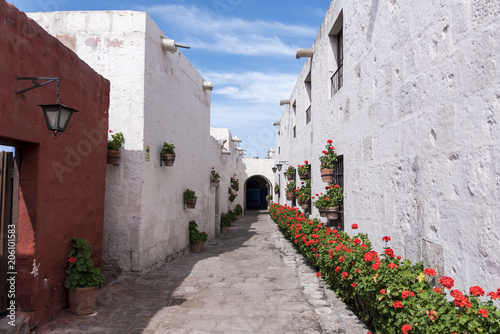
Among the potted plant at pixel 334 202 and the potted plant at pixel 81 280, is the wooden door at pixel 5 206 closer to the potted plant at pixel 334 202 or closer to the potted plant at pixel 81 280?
the potted plant at pixel 81 280

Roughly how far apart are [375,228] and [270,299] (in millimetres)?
1729

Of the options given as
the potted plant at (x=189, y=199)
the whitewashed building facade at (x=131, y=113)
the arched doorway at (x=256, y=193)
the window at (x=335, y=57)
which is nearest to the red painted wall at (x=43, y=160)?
the whitewashed building facade at (x=131, y=113)

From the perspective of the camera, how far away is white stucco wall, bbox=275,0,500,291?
2.62 m

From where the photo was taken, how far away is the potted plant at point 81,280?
4277 millimetres

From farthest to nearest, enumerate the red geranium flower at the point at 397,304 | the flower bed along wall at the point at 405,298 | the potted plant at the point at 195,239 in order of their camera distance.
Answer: the potted plant at the point at 195,239, the red geranium flower at the point at 397,304, the flower bed along wall at the point at 405,298

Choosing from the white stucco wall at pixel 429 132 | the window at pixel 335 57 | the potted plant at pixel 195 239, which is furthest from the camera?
the potted plant at pixel 195 239

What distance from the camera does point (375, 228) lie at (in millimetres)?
4828

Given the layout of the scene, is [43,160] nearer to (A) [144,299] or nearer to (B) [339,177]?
(A) [144,299]

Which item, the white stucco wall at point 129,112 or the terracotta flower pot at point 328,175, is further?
the terracotta flower pot at point 328,175

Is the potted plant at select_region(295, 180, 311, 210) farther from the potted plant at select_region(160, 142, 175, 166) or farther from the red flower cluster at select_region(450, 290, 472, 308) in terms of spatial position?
the red flower cluster at select_region(450, 290, 472, 308)

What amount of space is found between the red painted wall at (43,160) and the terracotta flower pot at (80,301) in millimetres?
119

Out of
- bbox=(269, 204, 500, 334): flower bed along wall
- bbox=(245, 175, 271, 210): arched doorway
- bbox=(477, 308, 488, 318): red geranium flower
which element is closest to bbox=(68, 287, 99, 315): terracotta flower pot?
bbox=(269, 204, 500, 334): flower bed along wall

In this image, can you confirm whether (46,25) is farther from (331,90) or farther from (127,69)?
(331,90)

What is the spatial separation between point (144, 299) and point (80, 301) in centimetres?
92
